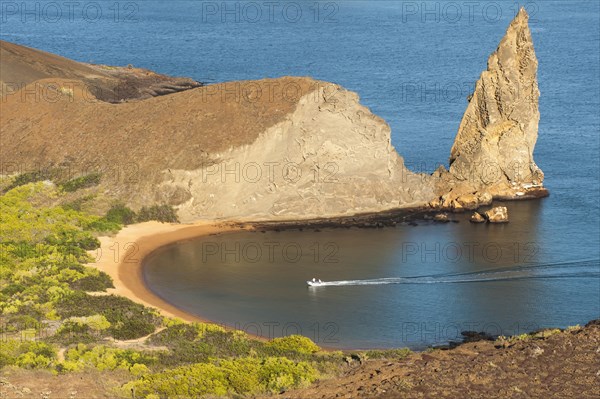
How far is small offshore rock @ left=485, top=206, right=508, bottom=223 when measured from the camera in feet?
258

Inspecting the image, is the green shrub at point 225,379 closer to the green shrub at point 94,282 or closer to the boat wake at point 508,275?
the green shrub at point 94,282

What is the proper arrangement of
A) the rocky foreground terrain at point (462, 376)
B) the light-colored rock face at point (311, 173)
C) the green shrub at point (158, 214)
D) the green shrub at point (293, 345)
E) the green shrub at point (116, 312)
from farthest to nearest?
the light-colored rock face at point (311, 173)
the green shrub at point (158, 214)
the green shrub at point (116, 312)
the green shrub at point (293, 345)
the rocky foreground terrain at point (462, 376)

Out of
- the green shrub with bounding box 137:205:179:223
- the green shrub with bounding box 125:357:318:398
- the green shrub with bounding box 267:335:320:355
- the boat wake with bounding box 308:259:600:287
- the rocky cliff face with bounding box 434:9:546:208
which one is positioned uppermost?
the rocky cliff face with bounding box 434:9:546:208

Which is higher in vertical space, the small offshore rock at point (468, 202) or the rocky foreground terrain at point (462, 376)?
the small offshore rock at point (468, 202)

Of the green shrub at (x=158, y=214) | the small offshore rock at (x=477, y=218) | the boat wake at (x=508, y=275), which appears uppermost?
the green shrub at (x=158, y=214)

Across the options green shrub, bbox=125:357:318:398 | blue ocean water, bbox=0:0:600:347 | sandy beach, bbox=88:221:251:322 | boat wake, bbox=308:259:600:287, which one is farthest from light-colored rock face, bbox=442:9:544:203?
green shrub, bbox=125:357:318:398

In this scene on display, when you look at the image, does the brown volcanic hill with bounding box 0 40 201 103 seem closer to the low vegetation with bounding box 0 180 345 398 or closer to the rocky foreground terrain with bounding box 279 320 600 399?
the low vegetation with bounding box 0 180 345 398

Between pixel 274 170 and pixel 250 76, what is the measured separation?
50.3 m

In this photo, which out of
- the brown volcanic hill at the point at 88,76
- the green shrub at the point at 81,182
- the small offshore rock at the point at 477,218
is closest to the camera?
the green shrub at the point at 81,182

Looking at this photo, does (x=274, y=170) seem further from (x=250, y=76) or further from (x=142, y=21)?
(x=142, y=21)

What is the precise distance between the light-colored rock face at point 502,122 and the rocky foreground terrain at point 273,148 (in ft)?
0.23

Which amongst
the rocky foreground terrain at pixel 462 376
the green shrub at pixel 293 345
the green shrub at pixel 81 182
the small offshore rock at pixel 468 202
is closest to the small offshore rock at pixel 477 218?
the small offshore rock at pixel 468 202

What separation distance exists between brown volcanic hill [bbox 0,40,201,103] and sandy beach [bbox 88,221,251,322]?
78.1ft

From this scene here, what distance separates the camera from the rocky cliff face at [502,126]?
275 ft
